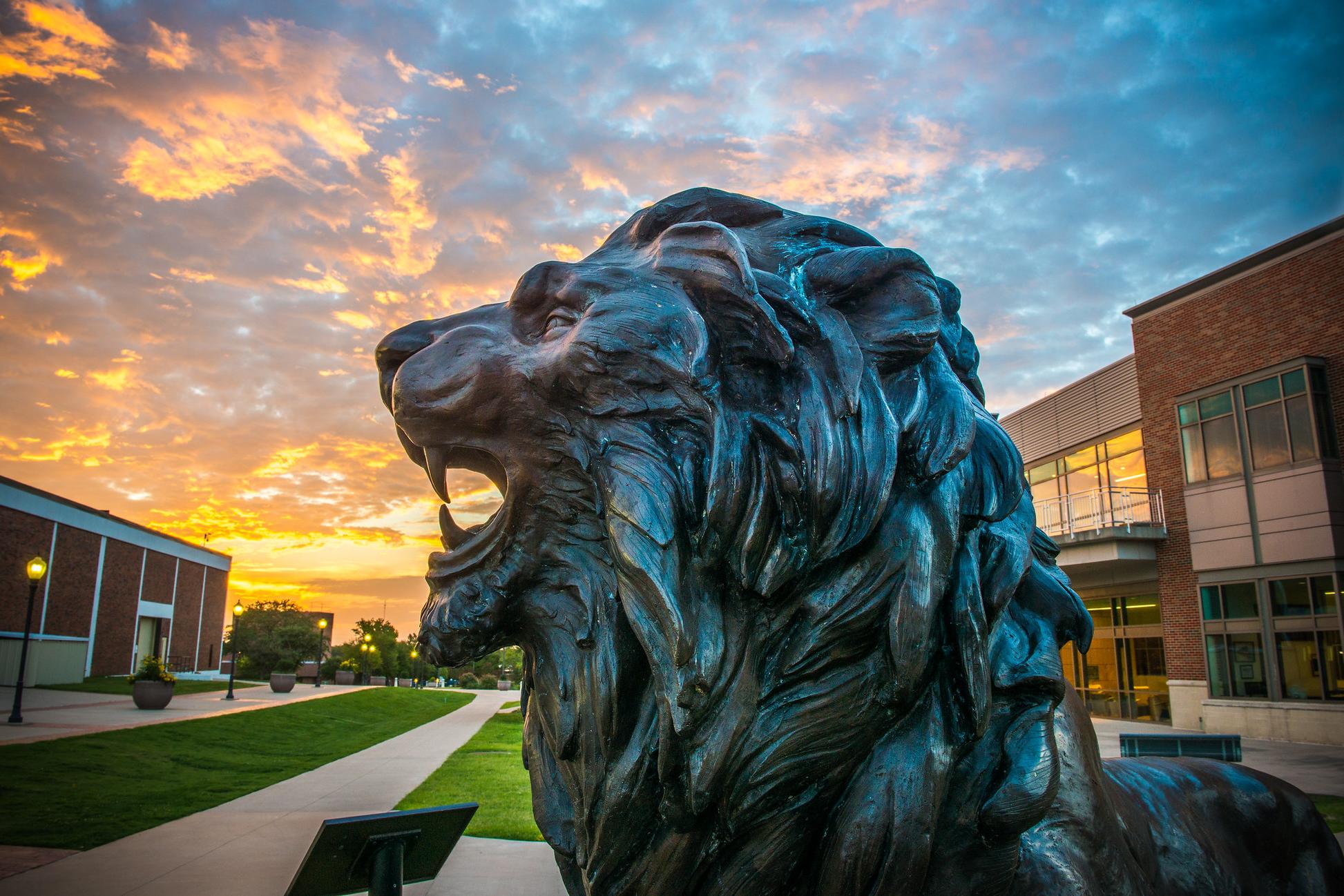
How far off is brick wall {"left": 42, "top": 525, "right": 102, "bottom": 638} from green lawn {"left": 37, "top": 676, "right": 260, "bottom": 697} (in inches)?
95.1

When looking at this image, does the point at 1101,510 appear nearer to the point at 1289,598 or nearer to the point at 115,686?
the point at 1289,598

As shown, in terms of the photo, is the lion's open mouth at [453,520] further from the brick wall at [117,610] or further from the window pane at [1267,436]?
the brick wall at [117,610]

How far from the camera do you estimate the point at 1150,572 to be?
22891 mm

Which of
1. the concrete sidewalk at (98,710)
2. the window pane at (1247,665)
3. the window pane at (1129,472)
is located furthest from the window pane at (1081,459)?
the concrete sidewalk at (98,710)

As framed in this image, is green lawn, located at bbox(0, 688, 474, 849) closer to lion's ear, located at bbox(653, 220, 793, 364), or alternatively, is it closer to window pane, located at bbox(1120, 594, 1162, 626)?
lion's ear, located at bbox(653, 220, 793, 364)

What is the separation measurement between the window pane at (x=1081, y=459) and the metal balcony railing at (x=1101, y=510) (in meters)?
1.11

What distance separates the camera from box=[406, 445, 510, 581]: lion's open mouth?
56.1 inches

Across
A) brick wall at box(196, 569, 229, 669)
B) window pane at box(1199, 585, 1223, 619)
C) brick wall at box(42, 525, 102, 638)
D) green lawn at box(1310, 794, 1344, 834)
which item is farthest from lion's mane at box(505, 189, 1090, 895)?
brick wall at box(196, 569, 229, 669)

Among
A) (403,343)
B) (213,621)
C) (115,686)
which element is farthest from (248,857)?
(213,621)

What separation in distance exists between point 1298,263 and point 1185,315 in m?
2.99

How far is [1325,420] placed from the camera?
18.6m

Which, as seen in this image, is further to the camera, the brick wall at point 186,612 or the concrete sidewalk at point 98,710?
the brick wall at point 186,612

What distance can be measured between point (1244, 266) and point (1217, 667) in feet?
31.1

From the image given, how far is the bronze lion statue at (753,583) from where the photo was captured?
1.31m
